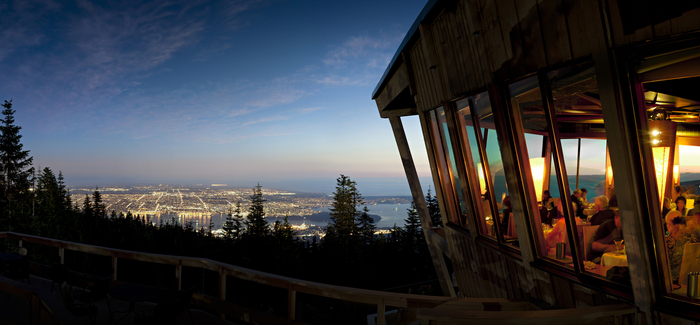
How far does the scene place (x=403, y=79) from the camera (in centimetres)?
859

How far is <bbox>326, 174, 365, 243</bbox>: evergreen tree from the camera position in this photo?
56056 millimetres

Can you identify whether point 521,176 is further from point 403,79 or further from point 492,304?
point 403,79

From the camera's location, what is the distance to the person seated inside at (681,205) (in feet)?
10.7

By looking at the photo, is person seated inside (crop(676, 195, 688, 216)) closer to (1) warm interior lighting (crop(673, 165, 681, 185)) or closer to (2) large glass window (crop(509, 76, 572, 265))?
(1) warm interior lighting (crop(673, 165, 681, 185))

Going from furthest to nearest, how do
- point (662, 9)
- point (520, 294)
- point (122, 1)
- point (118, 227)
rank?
point (118, 227)
point (122, 1)
point (520, 294)
point (662, 9)

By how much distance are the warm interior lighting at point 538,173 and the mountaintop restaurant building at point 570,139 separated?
0.07ft

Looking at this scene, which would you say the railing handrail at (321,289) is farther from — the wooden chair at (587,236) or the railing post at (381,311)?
the wooden chair at (587,236)

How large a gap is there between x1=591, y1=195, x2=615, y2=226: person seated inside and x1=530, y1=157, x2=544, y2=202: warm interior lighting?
63cm

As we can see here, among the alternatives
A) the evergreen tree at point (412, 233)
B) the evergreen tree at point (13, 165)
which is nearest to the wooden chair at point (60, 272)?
the evergreen tree at point (412, 233)

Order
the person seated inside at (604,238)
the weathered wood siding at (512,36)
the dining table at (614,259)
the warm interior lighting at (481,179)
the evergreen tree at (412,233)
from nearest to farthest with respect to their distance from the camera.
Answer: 1. the weathered wood siding at (512,36)
2. the dining table at (614,259)
3. the person seated inside at (604,238)
4. the warm interior lighting at (481,179)
5. the evergreen tree at (412,233)

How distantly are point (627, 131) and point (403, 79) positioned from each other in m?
6.19

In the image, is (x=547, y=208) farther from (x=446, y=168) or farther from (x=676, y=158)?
(x=446, y=168)

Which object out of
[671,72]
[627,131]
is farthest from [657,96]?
[627,131]

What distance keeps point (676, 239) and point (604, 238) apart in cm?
85
